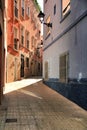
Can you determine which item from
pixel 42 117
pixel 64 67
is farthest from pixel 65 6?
pixel 42 117

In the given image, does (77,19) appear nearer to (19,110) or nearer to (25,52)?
(19,110)

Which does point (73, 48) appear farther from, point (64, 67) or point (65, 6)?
point (65, 6)

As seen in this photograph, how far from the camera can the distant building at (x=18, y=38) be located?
27.3 m

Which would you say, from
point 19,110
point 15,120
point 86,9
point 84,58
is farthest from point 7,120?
point 86,9

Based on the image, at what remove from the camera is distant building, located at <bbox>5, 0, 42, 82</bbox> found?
2730 centimetres

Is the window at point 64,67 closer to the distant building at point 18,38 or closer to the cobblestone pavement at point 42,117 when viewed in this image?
the cobblestone pavement at point 42,117

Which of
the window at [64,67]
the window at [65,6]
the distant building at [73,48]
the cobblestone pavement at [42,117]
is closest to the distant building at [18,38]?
the distant building at [73,48]

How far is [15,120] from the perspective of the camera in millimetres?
8297

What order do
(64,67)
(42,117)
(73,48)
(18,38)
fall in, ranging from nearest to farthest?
(42,117) < (73,48) < (64,67) < (18,38)

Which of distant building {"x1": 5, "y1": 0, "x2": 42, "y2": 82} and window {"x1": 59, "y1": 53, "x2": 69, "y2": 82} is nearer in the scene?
window {"x1": 59, "y1": 53, "x2": 69, "y2": 82}

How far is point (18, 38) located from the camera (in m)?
29.6

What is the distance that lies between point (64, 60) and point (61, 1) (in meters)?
3.25

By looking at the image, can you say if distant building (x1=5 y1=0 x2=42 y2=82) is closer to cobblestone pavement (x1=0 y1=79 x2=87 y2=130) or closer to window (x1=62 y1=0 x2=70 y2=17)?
window (x1=62 y1=0 x2=70 y2=17)

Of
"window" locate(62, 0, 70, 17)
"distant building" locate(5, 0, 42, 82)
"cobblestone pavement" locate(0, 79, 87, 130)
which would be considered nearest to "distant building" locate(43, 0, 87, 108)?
"window" locate(62, 0, 70, 17)
